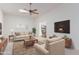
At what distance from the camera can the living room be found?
8.42 feet

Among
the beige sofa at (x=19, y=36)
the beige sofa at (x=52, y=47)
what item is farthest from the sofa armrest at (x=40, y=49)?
the beige sofa at (x=19, y=36)

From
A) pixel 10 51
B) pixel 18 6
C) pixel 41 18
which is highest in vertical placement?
pixel 18 6

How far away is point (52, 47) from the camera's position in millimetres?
2535

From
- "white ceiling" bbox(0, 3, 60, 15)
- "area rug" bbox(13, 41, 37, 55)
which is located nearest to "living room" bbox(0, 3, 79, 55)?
"white ceiling" bbox(0, 3, 60, 15)

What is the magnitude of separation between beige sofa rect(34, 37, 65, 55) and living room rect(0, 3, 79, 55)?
0.19ft

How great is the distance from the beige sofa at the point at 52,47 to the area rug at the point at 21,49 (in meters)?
0.14

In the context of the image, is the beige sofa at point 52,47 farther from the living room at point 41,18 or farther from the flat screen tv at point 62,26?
the flat screen tv at point 62,26

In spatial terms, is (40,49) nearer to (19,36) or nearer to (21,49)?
(21,49)

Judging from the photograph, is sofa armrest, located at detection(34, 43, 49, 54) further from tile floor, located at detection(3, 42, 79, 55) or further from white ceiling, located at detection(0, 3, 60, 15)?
white ceiling, located at detection(0, 3, 60, 15)

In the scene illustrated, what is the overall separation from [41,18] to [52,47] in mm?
788

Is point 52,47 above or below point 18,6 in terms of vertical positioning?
below

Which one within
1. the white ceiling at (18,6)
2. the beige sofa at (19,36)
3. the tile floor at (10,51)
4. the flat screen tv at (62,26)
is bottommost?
the tile floor at (10,51)

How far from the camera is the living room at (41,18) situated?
8.42 ft

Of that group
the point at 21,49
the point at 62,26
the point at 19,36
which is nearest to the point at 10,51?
the point at 21,49
